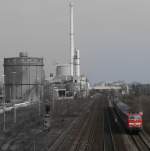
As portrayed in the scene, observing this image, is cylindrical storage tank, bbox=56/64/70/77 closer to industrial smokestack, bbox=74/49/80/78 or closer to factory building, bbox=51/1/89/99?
factory building, bbox=51/1/89/99

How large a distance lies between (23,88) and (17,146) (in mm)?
76566

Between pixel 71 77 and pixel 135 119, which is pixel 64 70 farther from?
pixel 135 119

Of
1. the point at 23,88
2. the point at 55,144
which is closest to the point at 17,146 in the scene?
the point at 55,144

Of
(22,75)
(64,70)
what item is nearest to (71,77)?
(64,70)

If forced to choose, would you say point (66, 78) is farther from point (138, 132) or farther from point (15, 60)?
point (138, 132)

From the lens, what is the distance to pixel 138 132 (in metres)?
44.0

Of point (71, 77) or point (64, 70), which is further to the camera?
point (64, 70)

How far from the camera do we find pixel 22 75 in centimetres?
10738

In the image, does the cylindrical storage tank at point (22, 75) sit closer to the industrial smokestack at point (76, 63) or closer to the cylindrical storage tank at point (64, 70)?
the industrial smokestack at point (76, 63)

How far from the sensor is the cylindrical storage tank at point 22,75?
335 ft

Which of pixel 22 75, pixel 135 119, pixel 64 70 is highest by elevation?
pixel 64 70

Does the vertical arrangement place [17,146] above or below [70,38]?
below

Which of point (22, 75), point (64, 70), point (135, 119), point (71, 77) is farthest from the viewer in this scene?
point (64, 70)

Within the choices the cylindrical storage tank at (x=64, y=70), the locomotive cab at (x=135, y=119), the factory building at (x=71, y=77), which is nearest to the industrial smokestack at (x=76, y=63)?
the factory building at (x=71, y=77)
